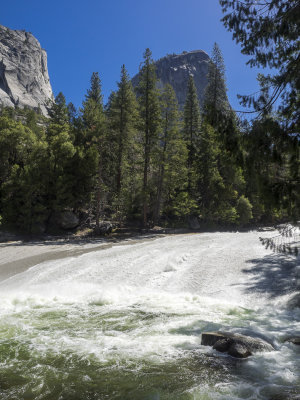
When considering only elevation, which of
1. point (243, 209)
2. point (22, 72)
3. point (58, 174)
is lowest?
point (243, 209)

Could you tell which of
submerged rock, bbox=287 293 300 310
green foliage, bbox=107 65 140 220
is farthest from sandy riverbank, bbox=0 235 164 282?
submerged rock, bbox=287 293 300 310

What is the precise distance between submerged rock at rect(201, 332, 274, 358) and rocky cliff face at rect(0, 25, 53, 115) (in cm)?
11878

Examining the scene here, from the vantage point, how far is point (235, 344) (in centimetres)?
527

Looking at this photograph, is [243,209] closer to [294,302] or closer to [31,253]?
[31,253]

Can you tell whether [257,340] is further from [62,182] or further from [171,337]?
[62,182]

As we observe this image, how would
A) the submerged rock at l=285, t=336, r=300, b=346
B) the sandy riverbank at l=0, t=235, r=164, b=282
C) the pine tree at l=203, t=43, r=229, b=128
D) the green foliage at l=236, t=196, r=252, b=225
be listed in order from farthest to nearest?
the pine tree at l=203, t=43, r=229, b=128 < the green foliage at l=236, t=196, r=252, b=225 < the sandy riverbank at l=0, t=235, r=164, b=282 < the submerged rock at l=285, t=336, r=300, b=346

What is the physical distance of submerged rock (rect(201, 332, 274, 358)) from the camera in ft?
16.9

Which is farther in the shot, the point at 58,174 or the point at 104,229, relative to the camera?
the point at 58,174

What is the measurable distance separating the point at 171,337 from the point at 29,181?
20150 mm

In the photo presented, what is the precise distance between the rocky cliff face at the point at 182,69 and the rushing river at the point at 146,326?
151 m

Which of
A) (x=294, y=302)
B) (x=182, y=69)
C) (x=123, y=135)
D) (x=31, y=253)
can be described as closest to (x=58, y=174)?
(x=123, y=135)

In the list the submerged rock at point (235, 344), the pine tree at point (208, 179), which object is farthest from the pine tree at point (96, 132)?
the submerged rock at point (235, 344)

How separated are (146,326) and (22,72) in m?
144

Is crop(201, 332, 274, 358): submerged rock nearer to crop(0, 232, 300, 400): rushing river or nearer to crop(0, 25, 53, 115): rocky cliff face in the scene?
crop(0, 232, 300, 400): rushing river
